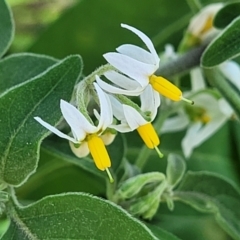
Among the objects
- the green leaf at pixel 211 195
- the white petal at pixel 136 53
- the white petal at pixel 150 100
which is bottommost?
the green leaf at pixel 211 195

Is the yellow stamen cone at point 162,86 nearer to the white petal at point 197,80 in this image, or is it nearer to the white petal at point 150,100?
the white petal at point 150,100

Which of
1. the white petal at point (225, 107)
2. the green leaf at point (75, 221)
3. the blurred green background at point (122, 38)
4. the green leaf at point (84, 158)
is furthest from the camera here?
the blurred green background at point (122, 38)

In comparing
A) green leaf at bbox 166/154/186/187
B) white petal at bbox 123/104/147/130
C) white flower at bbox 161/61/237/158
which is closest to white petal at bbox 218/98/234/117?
white flower at bbox 161/61/237/158

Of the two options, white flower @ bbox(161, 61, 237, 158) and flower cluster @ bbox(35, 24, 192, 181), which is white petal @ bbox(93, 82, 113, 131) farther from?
white flower @ bbox(161, 61, 237, 158)

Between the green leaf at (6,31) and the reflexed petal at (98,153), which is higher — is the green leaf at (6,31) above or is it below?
above

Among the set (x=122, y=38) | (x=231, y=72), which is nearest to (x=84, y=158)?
(x=231, y=72)

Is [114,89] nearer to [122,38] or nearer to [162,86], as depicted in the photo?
[162,86]

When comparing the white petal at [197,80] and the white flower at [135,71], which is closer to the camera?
the white flower at [135,71]

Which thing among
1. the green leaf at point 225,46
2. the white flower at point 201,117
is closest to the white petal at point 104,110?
the green leaf at point 225,46
